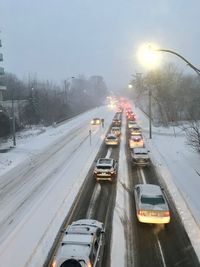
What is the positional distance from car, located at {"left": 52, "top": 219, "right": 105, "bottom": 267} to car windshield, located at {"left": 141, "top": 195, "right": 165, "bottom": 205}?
4.30m

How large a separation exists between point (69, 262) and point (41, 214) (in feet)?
30.1

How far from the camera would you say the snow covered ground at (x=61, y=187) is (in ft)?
62.3

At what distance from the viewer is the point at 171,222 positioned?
21.5 metres

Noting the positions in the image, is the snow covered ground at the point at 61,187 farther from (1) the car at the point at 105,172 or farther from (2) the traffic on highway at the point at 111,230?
(1) the car at the point at 105,172

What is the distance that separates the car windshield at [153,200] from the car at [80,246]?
4298mm

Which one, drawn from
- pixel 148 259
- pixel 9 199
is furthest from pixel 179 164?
pixel 148 259

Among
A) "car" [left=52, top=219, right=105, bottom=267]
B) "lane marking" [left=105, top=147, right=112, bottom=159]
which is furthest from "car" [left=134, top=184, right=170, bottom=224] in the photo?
"lane marking" [left=105, top=147, right=112, bottom=159]

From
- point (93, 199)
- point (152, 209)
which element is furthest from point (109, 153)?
point (152, 209)

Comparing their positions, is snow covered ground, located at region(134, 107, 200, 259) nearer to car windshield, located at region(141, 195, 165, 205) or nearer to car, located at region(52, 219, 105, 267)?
car windshield, located at region(141, 195, 165, 205)

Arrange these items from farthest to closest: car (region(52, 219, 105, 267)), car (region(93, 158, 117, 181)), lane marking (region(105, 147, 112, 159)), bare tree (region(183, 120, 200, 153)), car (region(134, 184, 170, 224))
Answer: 1. lane marking (region(105, 147, 112, 159))
2. bare tree (region(183, 120, 200, 153))
3. car (region(93, 158, 117, 181))
4. car (region(134, 184, 170, 224))
5. car (region(52, 219, 105, 267))

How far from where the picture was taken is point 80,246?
1511 cm

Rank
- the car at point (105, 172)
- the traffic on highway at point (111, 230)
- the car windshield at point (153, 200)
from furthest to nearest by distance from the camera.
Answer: the car at point (105, 172) → the car windshield at point (153, 200) → the traffic on highway at point (111, 230)

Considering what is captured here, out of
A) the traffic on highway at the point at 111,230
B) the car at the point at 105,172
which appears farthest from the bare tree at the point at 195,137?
the car at the point at 105,172

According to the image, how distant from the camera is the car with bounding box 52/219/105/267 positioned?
14.3 meters
